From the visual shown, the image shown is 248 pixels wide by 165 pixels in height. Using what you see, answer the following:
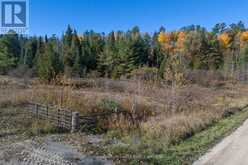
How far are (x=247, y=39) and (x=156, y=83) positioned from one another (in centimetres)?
5584

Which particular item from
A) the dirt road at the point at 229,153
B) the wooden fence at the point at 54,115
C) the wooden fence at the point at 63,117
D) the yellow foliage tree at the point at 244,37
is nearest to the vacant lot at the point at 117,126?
the wooden fence at the point at 63,117

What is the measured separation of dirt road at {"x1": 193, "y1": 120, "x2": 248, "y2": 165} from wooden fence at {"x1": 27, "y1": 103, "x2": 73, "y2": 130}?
7217 mm

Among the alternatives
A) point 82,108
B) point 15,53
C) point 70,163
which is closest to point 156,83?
point 82,108

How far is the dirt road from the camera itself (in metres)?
9.98

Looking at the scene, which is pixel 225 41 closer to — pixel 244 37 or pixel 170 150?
pixel 244 37

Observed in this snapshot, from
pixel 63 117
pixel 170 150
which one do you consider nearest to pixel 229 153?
pixel 170 150

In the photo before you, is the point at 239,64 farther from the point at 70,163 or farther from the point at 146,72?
the point at 70,163

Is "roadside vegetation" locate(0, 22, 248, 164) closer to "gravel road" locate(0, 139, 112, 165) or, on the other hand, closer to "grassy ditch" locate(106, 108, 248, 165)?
"grassy ditch" locate(106, 108, 248, 165)

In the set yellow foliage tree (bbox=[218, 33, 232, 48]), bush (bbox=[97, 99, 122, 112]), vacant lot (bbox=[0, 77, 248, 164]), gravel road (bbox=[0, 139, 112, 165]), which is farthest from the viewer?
yellow foliage tree (bbox=[218, 33, 232, 48])

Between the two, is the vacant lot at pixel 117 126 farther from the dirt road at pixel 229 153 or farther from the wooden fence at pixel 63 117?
the dirt road at pixel 229 153

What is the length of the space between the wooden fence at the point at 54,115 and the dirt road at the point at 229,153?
7217mm

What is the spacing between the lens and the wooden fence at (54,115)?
15266 millimetres

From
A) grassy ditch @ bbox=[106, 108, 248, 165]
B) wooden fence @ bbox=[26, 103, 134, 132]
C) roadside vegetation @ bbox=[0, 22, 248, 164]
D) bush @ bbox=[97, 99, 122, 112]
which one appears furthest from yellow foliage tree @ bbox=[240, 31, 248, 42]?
grassy ditch @ bbox=[106, 108, 248, 165]

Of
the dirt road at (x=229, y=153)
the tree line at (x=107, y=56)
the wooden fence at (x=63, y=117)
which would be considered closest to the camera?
the dirt road at (x=229, y=153)
